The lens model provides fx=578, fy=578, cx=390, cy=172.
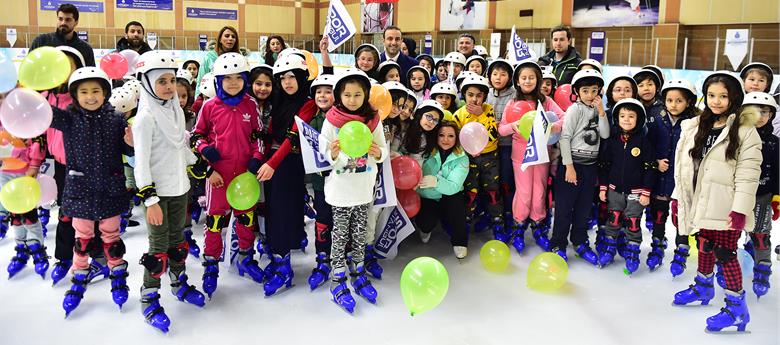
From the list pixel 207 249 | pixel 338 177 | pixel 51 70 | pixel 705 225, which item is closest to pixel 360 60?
pixel 338 177

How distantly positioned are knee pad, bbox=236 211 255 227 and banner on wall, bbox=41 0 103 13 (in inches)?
872

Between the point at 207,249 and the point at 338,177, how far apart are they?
1.05 m

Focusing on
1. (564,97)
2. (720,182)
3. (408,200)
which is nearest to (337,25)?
(408,200)

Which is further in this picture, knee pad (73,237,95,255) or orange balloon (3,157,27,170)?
orange balloon (3,157,27,170)

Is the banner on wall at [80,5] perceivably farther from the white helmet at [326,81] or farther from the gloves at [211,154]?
the white helmet at [326,81]

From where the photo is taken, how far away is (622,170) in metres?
4.25

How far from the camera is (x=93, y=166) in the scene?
3.28 meters

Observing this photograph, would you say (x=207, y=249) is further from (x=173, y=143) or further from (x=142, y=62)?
(x=142, y=62)

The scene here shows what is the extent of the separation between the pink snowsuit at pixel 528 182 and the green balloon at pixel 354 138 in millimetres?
1598

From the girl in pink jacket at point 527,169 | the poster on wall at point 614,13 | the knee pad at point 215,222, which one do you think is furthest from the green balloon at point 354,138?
the poster on wall at point 614,13

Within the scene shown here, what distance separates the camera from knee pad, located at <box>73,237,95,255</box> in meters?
A: 3.46

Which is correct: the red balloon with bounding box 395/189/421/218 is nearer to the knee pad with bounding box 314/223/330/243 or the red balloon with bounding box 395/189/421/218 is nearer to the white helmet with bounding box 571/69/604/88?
the knee pad with bounding box 314/223/330/243

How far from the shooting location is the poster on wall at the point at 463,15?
19.7m

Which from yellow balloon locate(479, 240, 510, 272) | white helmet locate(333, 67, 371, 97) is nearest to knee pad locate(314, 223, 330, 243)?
white helmet locate(333, 67, 371, 97)
